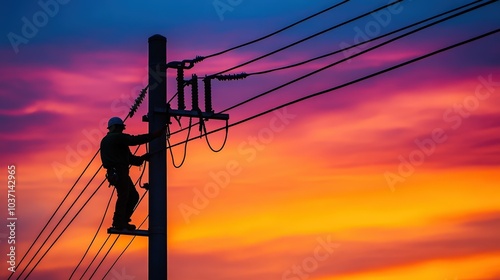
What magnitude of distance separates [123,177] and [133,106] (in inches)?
63.0

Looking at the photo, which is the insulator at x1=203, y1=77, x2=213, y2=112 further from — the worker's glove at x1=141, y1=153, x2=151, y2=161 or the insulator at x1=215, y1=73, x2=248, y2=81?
the worker's glove at x1=141, y1=153, x2=151, y2=161

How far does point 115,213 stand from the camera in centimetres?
1923

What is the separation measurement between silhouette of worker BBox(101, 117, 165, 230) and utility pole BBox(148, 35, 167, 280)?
64cm

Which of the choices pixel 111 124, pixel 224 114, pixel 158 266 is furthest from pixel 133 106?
pixel 158 266

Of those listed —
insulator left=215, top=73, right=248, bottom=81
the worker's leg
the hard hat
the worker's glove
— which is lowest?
the worker's leg

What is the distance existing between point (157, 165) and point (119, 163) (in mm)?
1068

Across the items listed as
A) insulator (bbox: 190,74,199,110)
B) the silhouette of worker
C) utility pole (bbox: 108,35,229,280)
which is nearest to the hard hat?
the silhouette of worker

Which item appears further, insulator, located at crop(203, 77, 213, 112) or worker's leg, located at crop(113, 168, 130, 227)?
worker's leg, located at crop(113, 168, 130, 227)

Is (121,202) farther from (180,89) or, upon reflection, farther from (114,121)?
(180,89)

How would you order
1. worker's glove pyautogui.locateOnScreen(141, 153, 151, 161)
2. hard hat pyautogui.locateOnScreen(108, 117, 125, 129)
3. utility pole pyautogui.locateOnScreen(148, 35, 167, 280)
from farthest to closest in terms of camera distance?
hard hat pyautogui.locateOnScreen(108, 117, 125, 129), worker's glove pyautogui.locateOnScreen(141, 153, 151, 161), utility pole pyautogui.locateOnScreen(148, 35, 167, 280)

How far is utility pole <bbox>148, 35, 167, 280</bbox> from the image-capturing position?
18203 mm

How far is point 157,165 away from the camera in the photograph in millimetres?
18547

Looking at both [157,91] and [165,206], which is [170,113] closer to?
[157,91]

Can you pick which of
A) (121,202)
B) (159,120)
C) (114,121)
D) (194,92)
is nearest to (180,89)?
(194,92)
